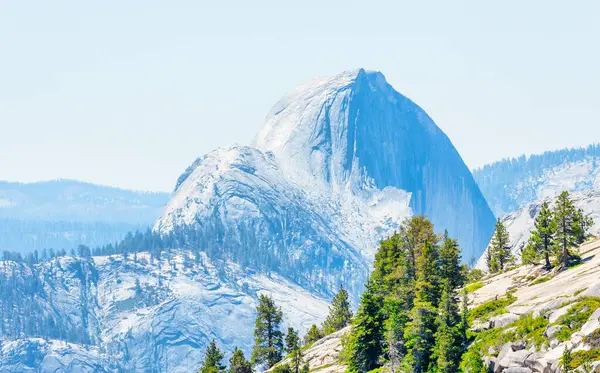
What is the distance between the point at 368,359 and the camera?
299ft

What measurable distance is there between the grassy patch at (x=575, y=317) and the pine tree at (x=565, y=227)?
21537 millimetres

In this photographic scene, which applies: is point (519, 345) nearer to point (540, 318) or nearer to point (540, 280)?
point (540, 318)

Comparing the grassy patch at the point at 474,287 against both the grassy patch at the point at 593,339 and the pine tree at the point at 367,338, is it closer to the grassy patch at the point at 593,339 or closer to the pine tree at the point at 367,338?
the pine tree at the point at 367,338

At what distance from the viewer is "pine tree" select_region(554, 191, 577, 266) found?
9238 cm

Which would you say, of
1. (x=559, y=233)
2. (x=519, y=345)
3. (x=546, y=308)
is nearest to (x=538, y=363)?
(x=519, y=345)

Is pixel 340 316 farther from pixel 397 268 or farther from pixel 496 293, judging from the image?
pixel 496 293

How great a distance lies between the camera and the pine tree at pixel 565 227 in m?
92.4

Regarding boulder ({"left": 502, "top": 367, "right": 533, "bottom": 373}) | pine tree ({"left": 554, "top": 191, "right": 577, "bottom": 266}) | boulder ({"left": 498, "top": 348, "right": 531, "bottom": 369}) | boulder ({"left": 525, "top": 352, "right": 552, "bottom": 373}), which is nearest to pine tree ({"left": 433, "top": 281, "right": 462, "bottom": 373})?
boulder ({"left": 498, "top": 348, "right": 531, "bottom": 369})

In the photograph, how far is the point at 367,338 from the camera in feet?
303

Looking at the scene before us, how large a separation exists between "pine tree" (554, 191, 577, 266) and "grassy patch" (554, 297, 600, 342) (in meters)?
21.5

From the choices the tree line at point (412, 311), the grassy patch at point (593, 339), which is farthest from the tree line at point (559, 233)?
the grassy patch at point (593, 339)

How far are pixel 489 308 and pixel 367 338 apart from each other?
13650 mm

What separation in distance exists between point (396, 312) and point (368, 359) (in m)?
6.08

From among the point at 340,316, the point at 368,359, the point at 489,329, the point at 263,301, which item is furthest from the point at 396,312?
the point at 340,316
